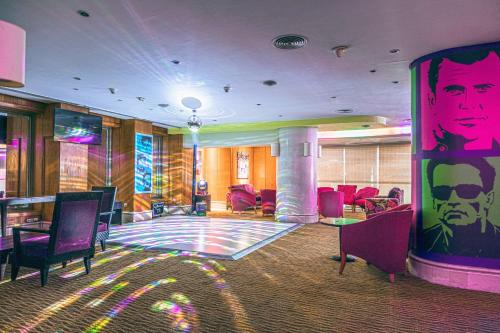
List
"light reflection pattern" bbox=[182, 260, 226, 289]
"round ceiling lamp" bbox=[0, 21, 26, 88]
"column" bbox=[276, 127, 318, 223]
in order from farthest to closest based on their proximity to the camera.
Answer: "column" bbox=[276, 127, 318, 223]
"light reflection pattern" bbox=[182, 260, 226, 289]
"round ceiling lamp" bbox=[0, 21, 26, 88]

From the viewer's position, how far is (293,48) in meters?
3.89

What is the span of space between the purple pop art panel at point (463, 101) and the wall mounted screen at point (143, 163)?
23.9ft

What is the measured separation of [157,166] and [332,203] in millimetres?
5589

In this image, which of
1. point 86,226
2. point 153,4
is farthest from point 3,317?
point 153,4

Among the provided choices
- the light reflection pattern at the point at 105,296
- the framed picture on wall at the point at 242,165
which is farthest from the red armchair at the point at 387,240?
the framed picture on wall at the point at 242,165

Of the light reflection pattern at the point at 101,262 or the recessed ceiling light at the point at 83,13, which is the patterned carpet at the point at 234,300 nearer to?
the light reflection pattern at the point at 101,262

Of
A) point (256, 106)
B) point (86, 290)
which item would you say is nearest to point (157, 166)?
point (256, 106)

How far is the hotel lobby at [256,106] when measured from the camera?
2.98 m

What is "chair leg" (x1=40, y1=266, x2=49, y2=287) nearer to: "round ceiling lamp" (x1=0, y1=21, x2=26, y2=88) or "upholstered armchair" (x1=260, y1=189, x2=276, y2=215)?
"round ceiling lamp" (x1=0, y1=21, x2=26, y2=88)

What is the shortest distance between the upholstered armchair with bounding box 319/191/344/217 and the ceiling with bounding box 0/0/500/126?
11.7 feet

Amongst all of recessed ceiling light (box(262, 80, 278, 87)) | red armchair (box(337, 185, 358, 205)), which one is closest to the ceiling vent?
recessed ceiling light (box(262, 80, 278, 87))

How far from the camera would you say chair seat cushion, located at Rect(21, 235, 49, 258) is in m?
3.82

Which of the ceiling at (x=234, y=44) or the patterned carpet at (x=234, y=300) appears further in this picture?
the ceiling at (x=234, y=44)

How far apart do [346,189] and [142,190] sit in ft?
22.7
